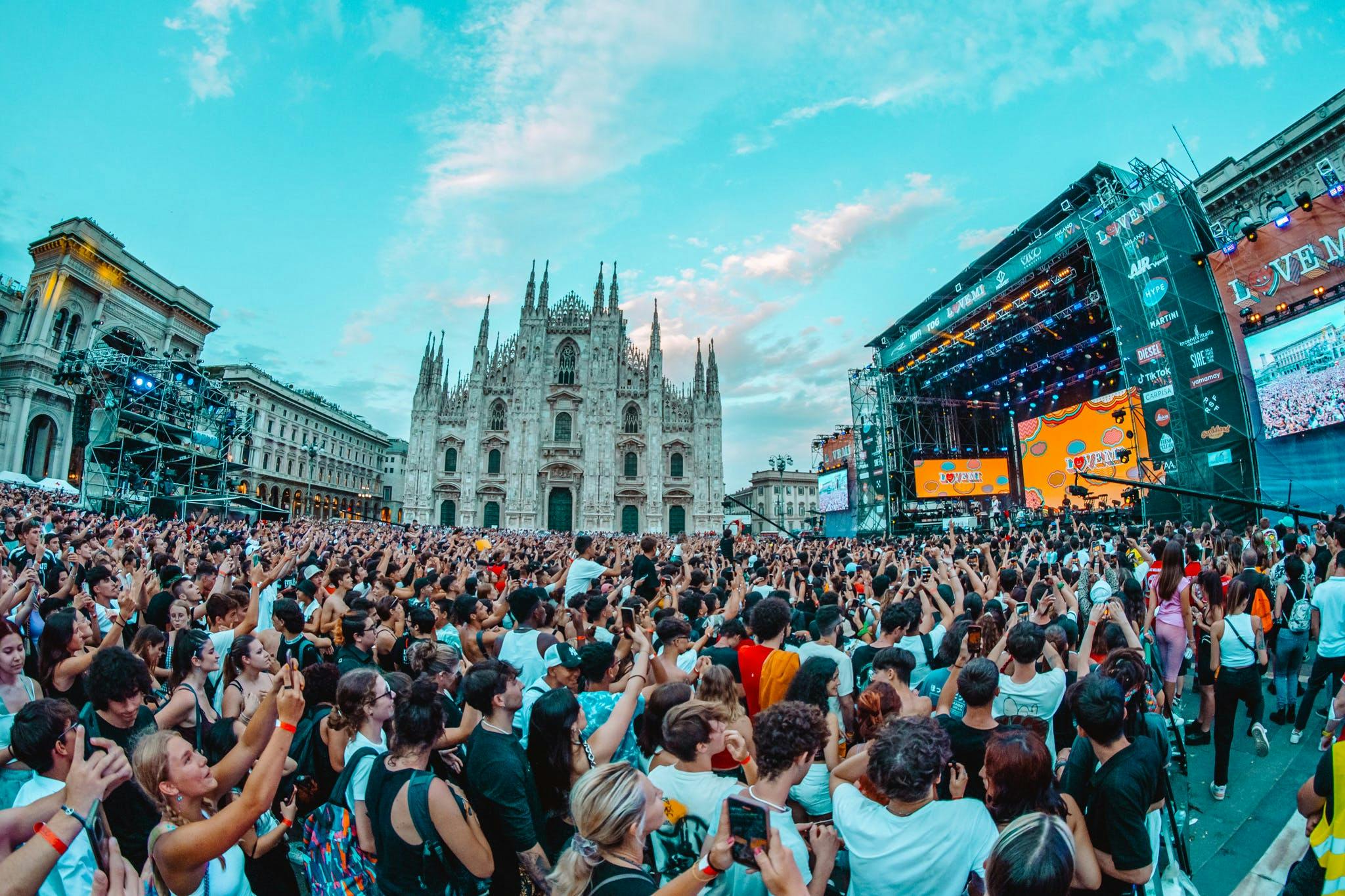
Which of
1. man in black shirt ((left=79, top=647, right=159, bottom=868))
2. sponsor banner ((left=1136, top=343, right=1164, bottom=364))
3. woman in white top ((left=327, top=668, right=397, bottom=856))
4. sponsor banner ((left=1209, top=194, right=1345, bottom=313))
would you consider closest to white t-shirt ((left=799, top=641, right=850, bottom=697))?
woman in white top ((left=327, top=668, right=397, bottom=856))

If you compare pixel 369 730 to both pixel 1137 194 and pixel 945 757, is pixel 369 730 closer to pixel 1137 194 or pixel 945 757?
pixel 945 757

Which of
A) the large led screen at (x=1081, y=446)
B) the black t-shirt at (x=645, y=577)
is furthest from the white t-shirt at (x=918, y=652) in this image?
the large led screen at (x=1081, y=446)

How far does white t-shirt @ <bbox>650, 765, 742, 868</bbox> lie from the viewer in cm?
224

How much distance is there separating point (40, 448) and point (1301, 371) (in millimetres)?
45569

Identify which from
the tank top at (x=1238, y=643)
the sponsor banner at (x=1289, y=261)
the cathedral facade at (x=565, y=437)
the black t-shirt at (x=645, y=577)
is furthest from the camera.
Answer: the cathedral facade at (x=565, y=437)

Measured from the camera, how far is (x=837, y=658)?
11.6 feet

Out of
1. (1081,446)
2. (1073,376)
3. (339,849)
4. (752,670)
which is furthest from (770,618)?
(1073,376)

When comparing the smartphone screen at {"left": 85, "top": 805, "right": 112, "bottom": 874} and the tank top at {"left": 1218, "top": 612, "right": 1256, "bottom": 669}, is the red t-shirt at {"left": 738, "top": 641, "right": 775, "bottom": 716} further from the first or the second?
the tank top at {"left": 1218, "top": 612, "right": 1256, "bottom": 669}

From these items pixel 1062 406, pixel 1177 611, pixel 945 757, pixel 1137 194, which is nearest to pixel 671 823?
pixel 945 757

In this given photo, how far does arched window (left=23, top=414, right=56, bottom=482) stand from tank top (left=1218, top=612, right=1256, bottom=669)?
39.9m

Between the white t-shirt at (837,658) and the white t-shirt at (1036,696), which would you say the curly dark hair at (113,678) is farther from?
the white t-shirt at (1036,696)

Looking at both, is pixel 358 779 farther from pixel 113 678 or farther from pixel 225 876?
pixel 113 678

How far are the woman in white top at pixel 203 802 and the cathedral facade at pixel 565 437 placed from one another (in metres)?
39.6

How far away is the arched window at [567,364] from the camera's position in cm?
4509
